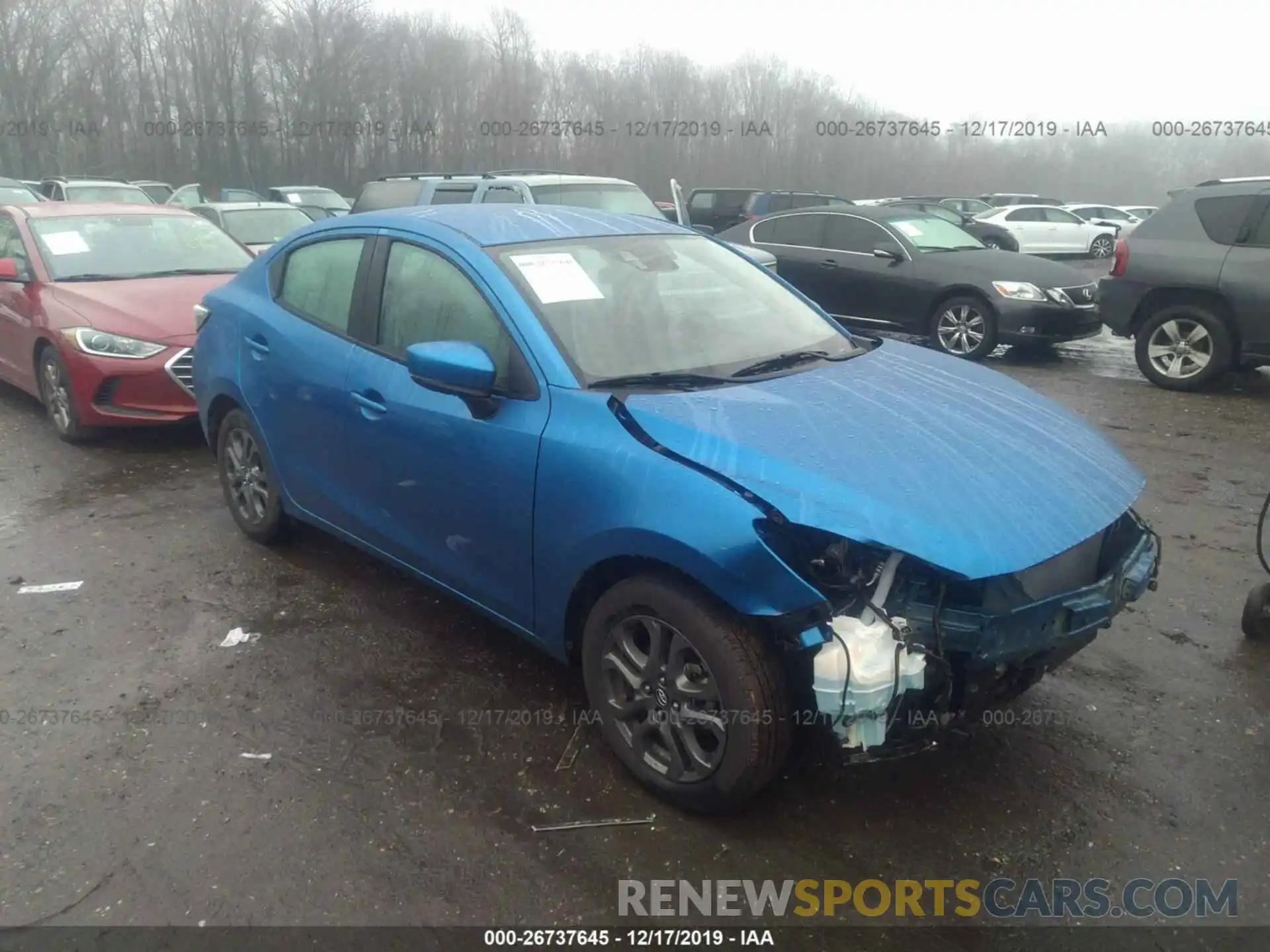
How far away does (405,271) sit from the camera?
3635mm

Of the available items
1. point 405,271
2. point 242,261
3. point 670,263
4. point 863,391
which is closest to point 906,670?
point 863,391

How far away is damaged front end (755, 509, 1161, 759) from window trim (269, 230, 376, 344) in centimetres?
210

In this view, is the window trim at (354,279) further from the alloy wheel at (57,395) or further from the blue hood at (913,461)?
the alloy wheel at (57,395)

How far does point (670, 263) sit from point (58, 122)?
154ft

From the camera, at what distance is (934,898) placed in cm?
251

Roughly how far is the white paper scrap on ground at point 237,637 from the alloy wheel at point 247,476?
80 cm

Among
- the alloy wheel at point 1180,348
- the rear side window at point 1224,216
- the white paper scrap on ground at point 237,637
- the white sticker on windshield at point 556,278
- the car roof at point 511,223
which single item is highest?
the rear side window at point 1224,216

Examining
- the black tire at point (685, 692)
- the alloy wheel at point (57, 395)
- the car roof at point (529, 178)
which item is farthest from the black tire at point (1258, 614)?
the car roof at point (529, 178)

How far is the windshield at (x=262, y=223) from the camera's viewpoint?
1190cm

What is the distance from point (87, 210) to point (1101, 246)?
78.3 feet

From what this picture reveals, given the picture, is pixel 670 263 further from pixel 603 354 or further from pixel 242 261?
pixel 242 261

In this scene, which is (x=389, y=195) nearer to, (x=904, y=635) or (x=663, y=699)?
(x=663, y=699)

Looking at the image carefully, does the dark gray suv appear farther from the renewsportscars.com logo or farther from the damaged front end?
the renewsportscars.com logo

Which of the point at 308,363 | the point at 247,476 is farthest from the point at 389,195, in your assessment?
the point at 308,363
